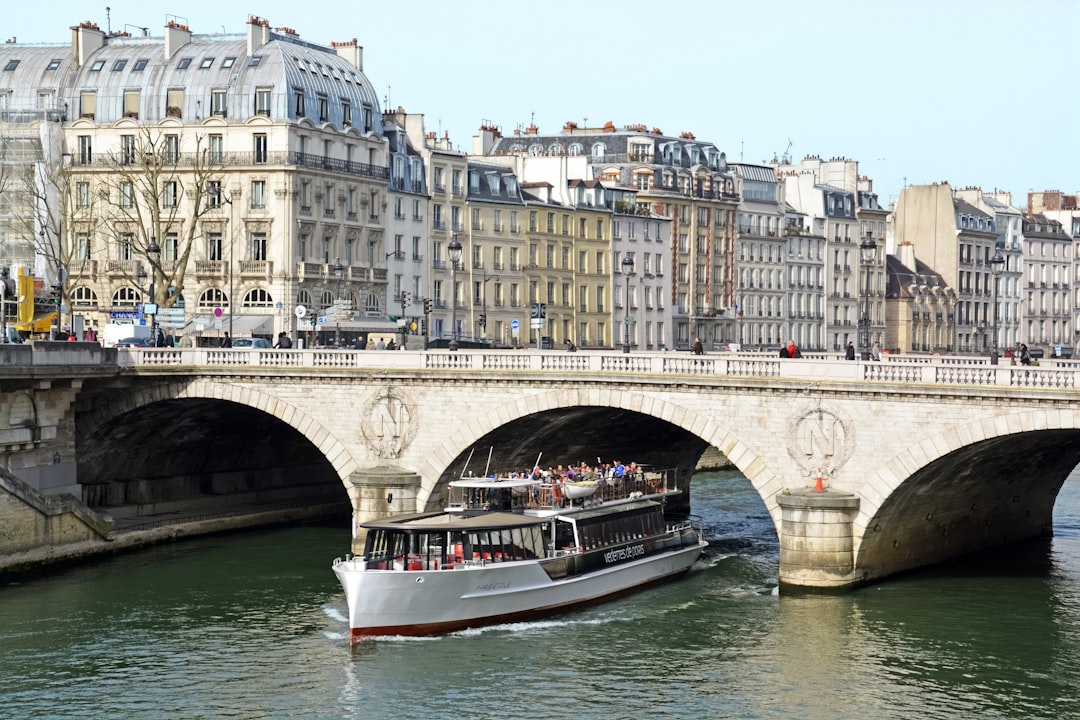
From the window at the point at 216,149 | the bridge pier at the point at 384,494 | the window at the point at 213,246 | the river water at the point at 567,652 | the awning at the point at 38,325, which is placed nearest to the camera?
the river water at the point at 567,652

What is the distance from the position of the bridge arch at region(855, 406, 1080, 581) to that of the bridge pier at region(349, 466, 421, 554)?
570 inches

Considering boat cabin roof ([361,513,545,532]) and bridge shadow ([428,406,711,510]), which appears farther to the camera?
bridge shadow ([428,406,711,510])

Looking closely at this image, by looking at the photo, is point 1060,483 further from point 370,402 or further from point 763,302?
point 763,302

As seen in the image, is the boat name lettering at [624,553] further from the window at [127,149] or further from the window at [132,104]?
the window at [132,104]

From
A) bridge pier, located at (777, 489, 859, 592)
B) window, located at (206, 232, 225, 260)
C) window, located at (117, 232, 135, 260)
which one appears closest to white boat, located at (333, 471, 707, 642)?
bridge pier, located at (777, 489, 859, 592)

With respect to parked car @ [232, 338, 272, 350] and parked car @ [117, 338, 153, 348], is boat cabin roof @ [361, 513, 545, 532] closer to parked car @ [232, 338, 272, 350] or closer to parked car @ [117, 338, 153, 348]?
parked car @ [232, 338, 272, 350]

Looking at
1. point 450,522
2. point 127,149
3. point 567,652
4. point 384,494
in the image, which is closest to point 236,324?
point 127,149

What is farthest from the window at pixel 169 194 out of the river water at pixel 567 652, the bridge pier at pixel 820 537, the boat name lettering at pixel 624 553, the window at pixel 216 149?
the bridge pier at pixel 820 537

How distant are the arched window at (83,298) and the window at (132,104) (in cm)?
867

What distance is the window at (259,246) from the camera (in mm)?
89812

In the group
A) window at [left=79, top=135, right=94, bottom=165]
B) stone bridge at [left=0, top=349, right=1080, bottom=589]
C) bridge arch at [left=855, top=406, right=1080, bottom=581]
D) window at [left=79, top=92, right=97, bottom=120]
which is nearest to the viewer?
bridge arch at [left=855, top=406, right=1080, bottom=581]

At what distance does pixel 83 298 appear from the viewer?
92.8 meters

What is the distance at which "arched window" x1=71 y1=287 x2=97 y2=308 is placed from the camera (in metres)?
92.4

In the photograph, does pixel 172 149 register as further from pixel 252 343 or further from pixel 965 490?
pixel 965 490
